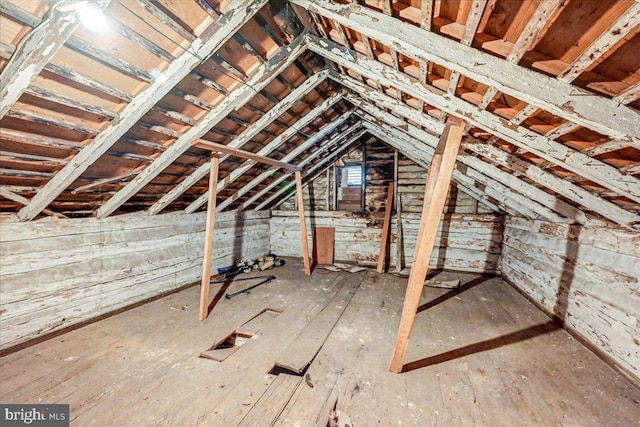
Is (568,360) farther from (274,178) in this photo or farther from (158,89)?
(274,178)

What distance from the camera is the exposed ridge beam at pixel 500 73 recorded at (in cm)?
126

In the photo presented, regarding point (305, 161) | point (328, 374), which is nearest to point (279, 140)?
point (305, 161)

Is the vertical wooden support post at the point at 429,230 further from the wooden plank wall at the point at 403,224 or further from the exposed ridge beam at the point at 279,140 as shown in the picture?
the wooden plank wall at the point at 403,224

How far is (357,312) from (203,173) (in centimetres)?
295

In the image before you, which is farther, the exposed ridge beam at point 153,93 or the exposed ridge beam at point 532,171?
the exposed ridge beam at point 532,171

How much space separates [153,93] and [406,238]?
17.7 ft

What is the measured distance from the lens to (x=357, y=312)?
348 cm

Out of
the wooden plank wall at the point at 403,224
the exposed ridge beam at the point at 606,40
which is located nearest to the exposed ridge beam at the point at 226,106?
the exposed ridge beam at the point at 606,40

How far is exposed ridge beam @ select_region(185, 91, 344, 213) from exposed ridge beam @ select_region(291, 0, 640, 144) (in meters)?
1.99

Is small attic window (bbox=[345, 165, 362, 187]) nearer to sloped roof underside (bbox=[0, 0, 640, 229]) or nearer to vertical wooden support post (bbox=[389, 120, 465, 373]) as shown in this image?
sloped roof underside (bbox=[0, 0, 640, 229])

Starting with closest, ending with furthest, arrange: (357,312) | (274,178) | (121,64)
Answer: (121,64) < (357,312) < (274,178)

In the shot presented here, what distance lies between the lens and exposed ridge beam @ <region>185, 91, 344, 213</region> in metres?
3.64

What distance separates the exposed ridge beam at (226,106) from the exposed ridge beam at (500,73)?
2.68 feet

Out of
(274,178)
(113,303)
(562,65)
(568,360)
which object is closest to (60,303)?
(113,303)
